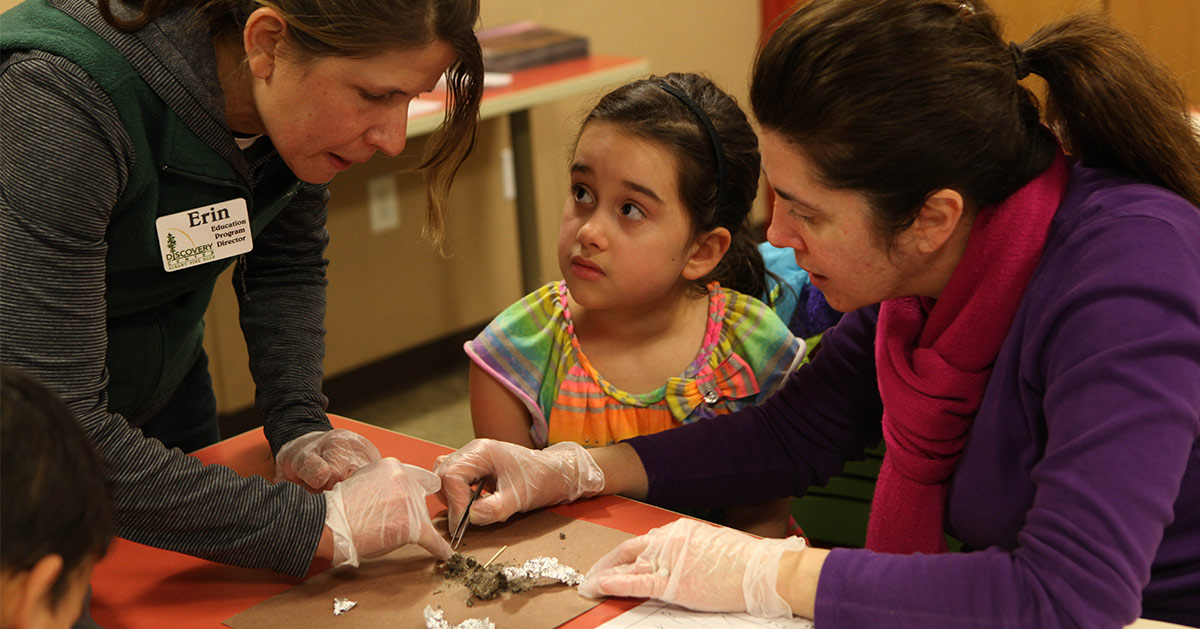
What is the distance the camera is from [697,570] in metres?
1.09

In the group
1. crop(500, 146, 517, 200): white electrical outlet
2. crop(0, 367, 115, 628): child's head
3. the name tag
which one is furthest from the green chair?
crop(500, 146, 517, 200): white electrical outlet

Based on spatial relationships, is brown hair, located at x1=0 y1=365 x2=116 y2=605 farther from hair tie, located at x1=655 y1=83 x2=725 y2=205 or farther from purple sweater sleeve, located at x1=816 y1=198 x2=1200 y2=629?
hair tie, located at x1=655 y1=83 x2=725 y2=205

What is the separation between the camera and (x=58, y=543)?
78 cm

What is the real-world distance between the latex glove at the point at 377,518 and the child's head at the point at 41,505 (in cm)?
38

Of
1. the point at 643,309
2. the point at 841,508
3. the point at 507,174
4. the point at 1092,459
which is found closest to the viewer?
the point at 1092,459

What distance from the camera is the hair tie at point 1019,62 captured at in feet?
3.78

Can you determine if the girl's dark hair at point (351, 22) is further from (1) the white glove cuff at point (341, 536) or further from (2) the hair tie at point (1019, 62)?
(2) the hair tie at point (1019, 62)

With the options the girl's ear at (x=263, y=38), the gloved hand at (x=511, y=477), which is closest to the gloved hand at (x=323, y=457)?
the gloved hand at (x=511, y=477)

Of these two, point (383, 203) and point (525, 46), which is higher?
point (525, 46)

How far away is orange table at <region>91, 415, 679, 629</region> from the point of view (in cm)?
112

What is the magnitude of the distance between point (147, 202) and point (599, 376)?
2.25 ft

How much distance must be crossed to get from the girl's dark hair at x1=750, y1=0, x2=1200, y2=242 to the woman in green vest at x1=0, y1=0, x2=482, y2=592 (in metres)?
0.41

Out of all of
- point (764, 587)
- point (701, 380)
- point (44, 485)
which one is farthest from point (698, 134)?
point (44, 485)

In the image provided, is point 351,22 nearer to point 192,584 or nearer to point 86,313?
point 86,313
